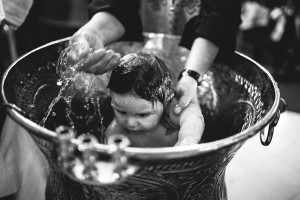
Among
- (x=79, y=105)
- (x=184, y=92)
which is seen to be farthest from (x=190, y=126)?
(x=79, y=105)

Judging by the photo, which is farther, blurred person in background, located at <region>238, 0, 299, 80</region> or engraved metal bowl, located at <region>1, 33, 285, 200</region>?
blurred person in background, located at <region>238, 0, 299, 80</region>

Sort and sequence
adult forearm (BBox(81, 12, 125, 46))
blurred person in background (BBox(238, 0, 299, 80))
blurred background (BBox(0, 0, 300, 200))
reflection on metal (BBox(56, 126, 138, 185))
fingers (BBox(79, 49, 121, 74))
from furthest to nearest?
1. blurred person in background (BBox(238, 0, 299, 80))
2. blurred background (BBox(0, 0, 300, 200))
3. adult forearm (BBox(81, 12, 125, 46))
4. fingers (BBox(79, 49, 121, 74))
5. reflection on metal (BBox(56, 126, 138, 185))

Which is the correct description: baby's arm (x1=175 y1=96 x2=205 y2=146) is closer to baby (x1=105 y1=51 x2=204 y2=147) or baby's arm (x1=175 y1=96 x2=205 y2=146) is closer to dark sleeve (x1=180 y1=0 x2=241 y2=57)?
baby (x1=105 y1=51 x2=204 y2=147)

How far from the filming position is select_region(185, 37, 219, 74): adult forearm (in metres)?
0.86

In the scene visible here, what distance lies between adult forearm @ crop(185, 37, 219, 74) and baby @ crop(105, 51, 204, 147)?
0.31 feet

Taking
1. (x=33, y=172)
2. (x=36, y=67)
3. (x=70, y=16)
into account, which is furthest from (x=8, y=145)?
(x=70, y=16)

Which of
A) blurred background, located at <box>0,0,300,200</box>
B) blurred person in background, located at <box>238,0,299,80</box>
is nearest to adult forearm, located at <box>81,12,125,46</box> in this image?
blurred background, located at <box>0,0,300,200</box>

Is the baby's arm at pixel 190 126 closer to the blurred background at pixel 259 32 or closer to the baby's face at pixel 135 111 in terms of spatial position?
the baby's face at pixel 135 111

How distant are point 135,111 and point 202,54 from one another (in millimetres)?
282

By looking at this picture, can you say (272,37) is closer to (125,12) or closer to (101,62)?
(125,12)

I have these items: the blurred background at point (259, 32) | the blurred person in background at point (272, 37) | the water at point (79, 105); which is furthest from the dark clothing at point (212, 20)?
the blurred person in background at point (272, 37)

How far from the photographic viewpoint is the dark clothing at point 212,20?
86 centimetres

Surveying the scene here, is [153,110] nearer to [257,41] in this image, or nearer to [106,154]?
[106,154]

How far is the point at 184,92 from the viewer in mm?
816
